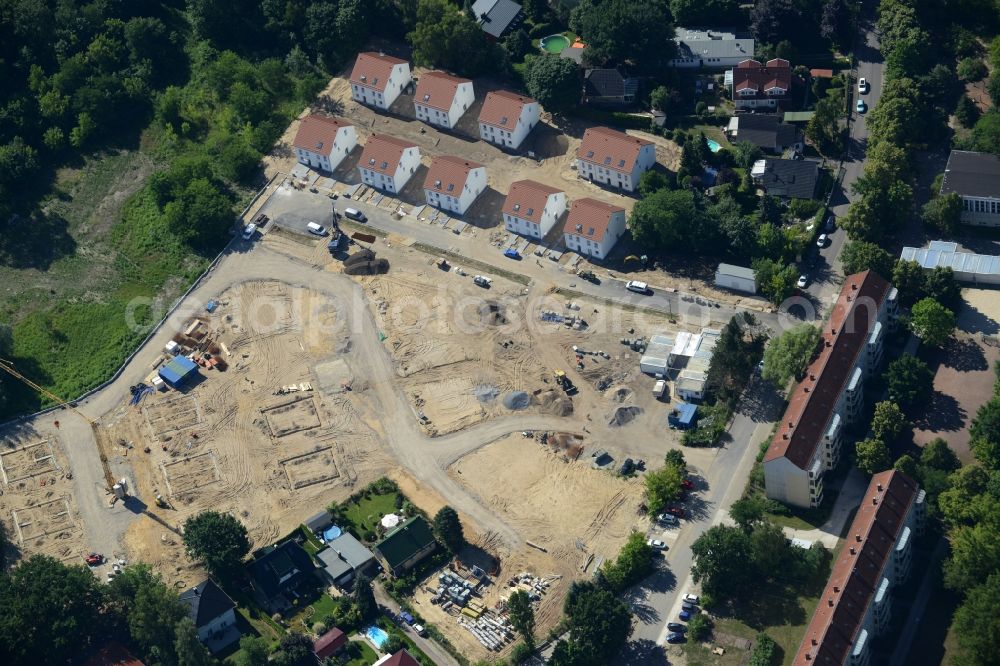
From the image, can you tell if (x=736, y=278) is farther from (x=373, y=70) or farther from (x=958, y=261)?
(x=373, y=70)

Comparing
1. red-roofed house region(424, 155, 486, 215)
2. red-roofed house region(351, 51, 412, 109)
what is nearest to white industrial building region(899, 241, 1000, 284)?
red-roofed house region(424, 155, 486, 215)

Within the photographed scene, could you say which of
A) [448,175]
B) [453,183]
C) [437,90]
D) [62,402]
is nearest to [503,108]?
[437,90]

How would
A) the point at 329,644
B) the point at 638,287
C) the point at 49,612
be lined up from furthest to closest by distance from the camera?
the point at 638,287 → the point at 49,612 → the point at 329,644

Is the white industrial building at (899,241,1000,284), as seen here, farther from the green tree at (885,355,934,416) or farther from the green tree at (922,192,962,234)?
the green tree at (885,355,934,416)

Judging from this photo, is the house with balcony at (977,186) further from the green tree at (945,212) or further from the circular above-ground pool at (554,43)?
the circular above-ground pool at (554,43)

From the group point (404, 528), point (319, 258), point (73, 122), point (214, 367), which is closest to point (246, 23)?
point (73, 122)

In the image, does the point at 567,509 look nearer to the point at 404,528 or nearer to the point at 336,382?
the point at 404,528
